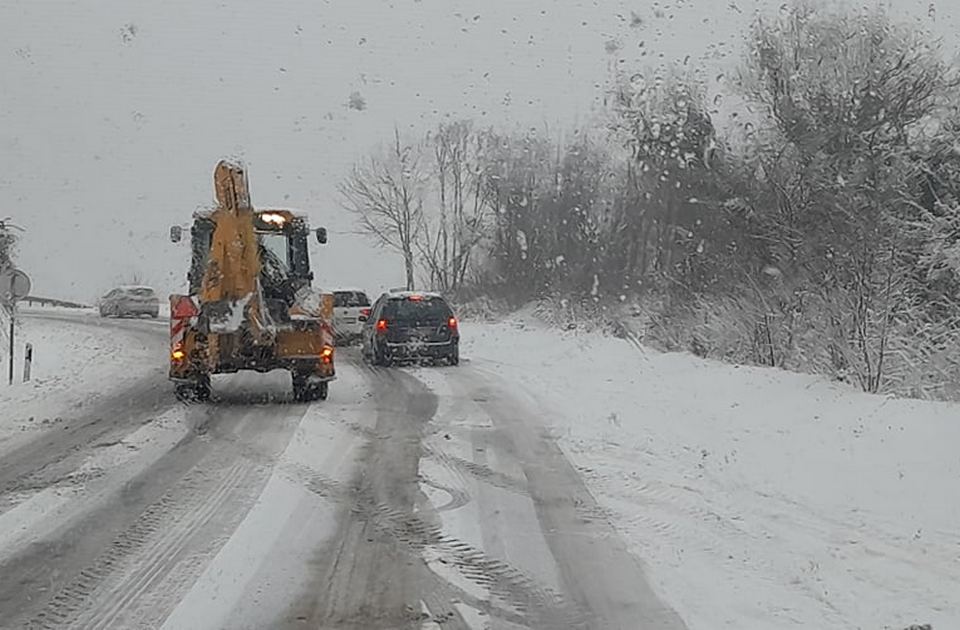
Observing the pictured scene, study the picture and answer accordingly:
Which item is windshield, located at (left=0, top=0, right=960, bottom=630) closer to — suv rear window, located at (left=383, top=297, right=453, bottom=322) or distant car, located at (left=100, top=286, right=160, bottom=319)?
suv rear window, located at (left=383, top=297, right=453, bottom=322)

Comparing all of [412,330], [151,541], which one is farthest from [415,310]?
[151,541]

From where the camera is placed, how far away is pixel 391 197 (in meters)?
54.8

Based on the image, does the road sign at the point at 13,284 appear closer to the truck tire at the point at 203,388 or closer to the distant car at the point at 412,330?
the truck tire at the point at 203,388

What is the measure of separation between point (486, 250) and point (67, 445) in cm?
3792

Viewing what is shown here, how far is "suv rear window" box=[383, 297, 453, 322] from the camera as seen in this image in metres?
24.1

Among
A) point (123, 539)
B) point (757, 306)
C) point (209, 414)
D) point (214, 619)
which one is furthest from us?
point (757, 306)

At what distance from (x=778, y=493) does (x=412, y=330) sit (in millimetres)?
15261

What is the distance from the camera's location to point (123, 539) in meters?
8.09

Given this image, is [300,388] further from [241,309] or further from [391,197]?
[391,197]

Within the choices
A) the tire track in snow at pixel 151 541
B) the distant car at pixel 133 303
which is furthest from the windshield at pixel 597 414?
the distant car at pixel 133 303

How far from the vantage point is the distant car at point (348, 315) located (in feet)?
104

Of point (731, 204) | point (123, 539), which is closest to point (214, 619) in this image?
point (123, 539)

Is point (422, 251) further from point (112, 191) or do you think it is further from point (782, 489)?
point (782, 489)

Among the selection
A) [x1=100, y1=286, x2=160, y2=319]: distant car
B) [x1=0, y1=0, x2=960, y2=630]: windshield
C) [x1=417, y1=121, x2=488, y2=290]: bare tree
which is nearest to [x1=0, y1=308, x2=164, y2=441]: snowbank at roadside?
Result: [x1=0, y1=0, x2=960, y2=630]: windshield
